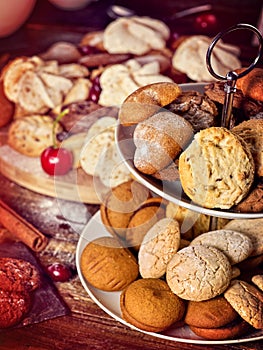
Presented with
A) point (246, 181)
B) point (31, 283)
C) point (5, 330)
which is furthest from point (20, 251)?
point (246, 181)

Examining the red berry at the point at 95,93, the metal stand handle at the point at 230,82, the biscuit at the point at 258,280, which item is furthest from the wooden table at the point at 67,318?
the metal stand handle at the point at 230,82

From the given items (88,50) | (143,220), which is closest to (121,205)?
(143,220)

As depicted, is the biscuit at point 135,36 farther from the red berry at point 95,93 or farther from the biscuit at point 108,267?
the biscuit at point 108,267

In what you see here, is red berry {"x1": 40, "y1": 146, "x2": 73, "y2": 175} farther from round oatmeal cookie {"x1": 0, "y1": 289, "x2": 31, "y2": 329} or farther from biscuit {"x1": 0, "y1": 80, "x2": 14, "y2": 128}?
round oatmeal cookie {"x1": 0, "y1": 289, "x2": 31, "y2": 329}

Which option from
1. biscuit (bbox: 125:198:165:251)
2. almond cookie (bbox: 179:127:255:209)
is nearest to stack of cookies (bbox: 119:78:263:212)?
almond cookie (bbox: 179:127:255:209)

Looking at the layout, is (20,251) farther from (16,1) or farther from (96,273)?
(16,1)

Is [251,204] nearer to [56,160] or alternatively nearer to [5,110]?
[56,160]

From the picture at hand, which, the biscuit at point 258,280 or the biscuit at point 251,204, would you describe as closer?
the biscuit at point 251,204

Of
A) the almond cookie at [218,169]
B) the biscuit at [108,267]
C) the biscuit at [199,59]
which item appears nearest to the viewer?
the almond cookie at [218,169]
